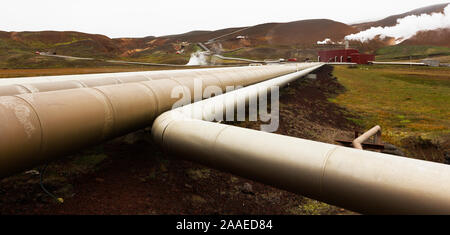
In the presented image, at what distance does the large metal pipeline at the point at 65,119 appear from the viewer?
309 centimetres

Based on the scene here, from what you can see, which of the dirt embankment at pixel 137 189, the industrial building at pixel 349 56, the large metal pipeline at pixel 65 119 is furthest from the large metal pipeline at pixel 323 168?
the industrial building at pixel 349 56

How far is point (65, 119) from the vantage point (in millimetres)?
3693

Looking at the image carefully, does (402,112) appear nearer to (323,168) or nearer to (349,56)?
(323,168)

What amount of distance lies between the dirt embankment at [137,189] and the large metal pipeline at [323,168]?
0.81 meters

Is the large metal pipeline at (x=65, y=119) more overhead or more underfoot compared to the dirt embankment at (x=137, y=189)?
more overhead

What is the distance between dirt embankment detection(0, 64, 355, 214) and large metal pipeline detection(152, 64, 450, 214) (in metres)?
0.81

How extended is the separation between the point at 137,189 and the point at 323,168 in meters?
3.23

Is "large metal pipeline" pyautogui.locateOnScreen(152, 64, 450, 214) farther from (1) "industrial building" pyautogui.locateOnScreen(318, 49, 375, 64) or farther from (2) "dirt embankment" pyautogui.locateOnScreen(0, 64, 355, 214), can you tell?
(1) "industrial building" pyautogui.locateOnScreen(318, 49, 375, 64)

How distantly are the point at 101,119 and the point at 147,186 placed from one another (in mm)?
1478

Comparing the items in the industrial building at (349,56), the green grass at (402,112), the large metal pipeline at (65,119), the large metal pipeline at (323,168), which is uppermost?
the industrial building at (349,56)

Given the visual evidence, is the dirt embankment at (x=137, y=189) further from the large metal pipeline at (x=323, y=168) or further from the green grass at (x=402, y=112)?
the green grass at (x=402, y=112)

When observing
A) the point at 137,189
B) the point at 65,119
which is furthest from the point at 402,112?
the point at 65,119

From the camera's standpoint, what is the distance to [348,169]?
111 inches
